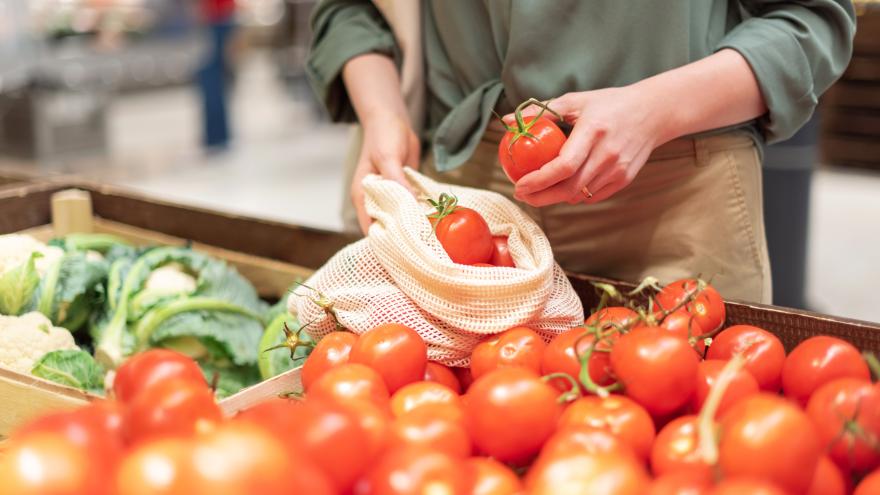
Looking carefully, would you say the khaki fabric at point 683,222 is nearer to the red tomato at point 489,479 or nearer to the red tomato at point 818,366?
the red tomato at point 818,366

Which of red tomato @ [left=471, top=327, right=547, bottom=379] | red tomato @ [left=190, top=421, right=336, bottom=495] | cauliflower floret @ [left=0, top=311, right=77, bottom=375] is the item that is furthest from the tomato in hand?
cauliflower floret @ [left=0, top=311, right=77, bottom=375]

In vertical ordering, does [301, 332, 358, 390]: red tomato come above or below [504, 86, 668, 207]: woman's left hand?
below

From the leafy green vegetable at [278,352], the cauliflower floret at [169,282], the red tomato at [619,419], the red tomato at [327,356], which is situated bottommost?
the leafy green vegetable at [278,352]

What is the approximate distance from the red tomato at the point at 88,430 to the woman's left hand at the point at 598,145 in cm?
73

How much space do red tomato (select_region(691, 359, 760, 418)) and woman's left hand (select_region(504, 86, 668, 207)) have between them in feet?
1.16

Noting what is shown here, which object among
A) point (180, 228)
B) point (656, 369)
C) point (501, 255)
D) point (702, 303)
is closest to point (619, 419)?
point (656, 369)

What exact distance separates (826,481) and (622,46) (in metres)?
0.93

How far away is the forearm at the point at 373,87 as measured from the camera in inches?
73.7

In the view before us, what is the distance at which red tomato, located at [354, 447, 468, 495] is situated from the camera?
0.88 metres

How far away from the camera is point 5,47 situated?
22.4ft

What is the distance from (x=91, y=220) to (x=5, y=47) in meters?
5.19

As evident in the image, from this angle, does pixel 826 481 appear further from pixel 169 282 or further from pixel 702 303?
pixel 169 282

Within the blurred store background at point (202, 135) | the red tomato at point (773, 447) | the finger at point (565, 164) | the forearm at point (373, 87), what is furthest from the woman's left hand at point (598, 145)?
the blurred store background at point (202, 135)

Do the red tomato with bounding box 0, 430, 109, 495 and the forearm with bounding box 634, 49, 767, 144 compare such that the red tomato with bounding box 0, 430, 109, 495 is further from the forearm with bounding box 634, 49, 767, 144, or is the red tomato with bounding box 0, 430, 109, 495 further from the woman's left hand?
the forearm with bounding box 634, 49, 767, 144
